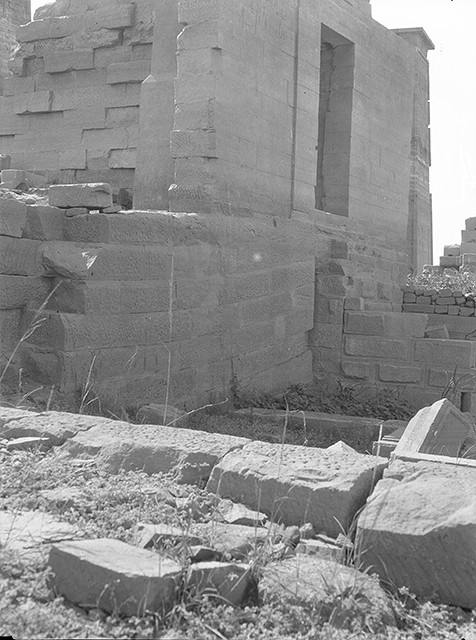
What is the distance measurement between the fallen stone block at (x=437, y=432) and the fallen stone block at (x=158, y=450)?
2.16 metres

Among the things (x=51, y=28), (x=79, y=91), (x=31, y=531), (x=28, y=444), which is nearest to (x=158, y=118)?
(x=79, y=91)

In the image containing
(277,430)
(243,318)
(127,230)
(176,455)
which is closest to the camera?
(176,455)

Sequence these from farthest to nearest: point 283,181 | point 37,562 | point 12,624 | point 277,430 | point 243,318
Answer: point 283,181, point 243,318, point 277,430, point 37,562, point 12,624

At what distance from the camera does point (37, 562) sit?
2535 millimetres

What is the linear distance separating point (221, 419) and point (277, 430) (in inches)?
21.0

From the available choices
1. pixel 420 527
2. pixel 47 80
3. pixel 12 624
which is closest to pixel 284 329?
pixel 47 80

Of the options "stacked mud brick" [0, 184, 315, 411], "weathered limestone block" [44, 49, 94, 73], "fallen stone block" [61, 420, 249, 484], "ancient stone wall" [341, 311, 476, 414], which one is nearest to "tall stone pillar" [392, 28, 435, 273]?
"ancient stone wall" [341, 311, 476, 414]

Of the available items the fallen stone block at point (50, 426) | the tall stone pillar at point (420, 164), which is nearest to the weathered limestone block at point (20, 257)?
the fallen stone block at point (50, 426)

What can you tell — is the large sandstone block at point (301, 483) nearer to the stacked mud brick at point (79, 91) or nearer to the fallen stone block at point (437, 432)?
the fallen stone block at point (437, 432)

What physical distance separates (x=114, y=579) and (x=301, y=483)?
96 cm

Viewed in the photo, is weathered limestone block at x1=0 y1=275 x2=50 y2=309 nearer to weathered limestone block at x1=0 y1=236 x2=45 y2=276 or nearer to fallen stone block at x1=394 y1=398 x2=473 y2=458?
weathered limestone block at x1=0 y1=236 x2=45 y2=276

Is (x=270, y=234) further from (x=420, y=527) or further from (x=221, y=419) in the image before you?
(x=420, y=527)

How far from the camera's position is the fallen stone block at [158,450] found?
336 cm

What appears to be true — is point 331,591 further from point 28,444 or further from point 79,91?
point 79,91
